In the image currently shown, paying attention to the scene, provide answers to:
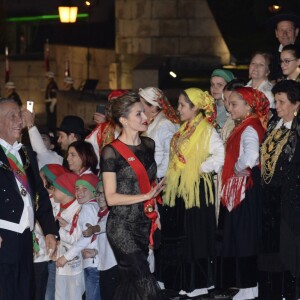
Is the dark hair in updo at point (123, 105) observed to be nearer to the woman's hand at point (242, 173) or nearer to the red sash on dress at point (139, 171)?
the red sash on dress at point (139, 171)

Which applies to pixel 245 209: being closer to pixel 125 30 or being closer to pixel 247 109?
pixel 247 109

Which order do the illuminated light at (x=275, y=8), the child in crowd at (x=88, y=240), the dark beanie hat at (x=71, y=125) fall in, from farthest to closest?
the illuminated light at (x=275, y=8) < the dark beanie hat at (x=71, y=125) < the child in crowd at (x=88, y=240)

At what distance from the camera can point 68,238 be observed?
10.6 meters

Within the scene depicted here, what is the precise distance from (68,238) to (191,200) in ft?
4.26

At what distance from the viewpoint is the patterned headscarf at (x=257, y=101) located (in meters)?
11.0

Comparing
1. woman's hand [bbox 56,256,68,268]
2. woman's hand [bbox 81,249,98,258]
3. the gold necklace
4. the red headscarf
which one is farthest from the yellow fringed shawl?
woman's hand [bbox 56,256,68,268]

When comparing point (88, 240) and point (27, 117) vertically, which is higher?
point (27, 117)

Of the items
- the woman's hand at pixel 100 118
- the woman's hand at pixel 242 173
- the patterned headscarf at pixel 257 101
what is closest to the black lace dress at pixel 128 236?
the woman's hand at pixel 242 173

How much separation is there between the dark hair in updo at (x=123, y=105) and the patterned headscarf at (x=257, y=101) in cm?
165

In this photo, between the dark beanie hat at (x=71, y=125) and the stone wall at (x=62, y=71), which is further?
the stone wall at (x=62, y=71)

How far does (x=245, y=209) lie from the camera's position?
10977 millimetres

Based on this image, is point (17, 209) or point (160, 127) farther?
point (160, 127)

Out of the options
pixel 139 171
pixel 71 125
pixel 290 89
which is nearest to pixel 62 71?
pixel 71 125

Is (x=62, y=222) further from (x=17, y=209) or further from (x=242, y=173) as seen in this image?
(x=242, y=173)
